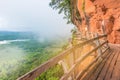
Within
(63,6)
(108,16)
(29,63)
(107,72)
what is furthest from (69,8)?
(29,63)

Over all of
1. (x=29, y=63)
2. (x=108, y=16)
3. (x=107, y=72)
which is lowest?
(x=29, y=63)

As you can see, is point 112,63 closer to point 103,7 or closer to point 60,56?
point 60,56

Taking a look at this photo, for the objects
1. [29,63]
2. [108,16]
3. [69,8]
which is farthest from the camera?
[29,63]

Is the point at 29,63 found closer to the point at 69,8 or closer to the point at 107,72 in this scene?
the point at 69,8

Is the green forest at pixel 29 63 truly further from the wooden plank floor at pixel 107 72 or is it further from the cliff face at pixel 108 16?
the wooden plank floor at pixel 107 72

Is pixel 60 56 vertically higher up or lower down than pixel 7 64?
higher up

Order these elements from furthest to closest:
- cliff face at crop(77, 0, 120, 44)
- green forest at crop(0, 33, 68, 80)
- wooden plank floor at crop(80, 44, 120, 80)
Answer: green forest at crop(0, 33, 68, 80) → cliff face at crop(77, 0, 120, 44) → wooden plank floor at crop(80, 44, 120, 80)

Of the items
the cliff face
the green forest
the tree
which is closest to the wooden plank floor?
the cliff face

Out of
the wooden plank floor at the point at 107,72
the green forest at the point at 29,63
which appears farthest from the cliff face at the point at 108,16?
the wooden plank floor at the point at 107,72

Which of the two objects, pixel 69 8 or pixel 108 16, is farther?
pixel 69 8

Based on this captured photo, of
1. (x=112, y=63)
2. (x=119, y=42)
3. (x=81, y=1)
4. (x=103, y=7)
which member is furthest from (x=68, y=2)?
(x=112, y=63)

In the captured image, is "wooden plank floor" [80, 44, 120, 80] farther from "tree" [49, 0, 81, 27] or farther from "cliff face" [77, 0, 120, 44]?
"tree" [49, 0, 81, 27]

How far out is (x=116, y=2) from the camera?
689 inches

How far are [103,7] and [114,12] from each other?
7.10ft
